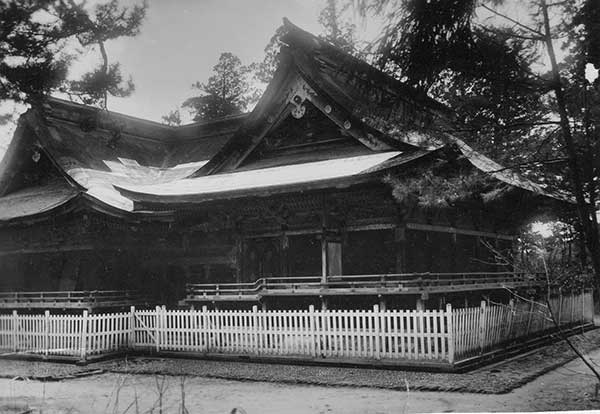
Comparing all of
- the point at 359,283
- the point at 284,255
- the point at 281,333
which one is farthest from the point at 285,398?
the point at 284,255

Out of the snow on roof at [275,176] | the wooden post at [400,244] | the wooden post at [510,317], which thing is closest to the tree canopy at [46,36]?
Answer: the snow on roof at [275,176]

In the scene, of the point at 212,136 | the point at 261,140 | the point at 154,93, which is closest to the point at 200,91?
the point at 212,136

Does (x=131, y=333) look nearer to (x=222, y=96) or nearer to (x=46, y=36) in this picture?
(x=46, y=36)

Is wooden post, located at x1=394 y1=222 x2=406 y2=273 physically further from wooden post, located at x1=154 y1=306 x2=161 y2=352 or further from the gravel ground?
wooden post, located at x1=154 y1=306 x2=161 y2=352

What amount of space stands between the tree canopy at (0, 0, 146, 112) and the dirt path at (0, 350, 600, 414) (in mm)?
4541

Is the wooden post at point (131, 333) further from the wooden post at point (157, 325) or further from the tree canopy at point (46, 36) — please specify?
the tree canopy at point (46, 36)

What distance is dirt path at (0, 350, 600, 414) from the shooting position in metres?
6.81

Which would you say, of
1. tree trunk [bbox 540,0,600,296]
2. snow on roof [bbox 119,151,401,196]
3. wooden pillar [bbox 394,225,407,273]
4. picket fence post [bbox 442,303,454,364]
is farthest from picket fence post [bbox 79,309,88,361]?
tree trunk [bbox 540,0,600,296]

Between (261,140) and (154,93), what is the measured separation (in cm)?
528

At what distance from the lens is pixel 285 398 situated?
7578mm

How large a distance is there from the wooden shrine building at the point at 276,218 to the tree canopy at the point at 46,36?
12.3 ft

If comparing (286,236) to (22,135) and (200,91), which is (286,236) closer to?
(22,135)

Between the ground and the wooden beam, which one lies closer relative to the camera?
the ground

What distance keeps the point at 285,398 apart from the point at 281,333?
9.29 ft
